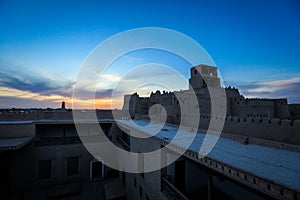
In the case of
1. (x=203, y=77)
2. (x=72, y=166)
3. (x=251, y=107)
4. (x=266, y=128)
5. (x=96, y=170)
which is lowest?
(x=96, y=170)

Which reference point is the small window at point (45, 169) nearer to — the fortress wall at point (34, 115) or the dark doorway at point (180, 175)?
the fortress wall at point (34, 115)

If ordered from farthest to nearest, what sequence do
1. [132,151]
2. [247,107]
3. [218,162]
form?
[247,107] < [132,151] < [218,162]

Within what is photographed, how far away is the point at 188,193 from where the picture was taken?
9.32 m

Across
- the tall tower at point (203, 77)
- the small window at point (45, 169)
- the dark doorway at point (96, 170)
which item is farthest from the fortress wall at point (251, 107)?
the small window at point (45, 169)

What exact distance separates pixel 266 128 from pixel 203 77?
985 inches

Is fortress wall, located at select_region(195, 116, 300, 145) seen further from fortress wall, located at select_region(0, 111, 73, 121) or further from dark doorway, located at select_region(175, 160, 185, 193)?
fortress wall, located at select_region(0, 111, 73, 121)

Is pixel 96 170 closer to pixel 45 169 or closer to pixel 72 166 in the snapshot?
pixel 72 166

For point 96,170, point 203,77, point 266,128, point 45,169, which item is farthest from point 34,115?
point 203,77

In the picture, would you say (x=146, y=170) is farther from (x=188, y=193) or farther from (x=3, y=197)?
(x=3, y=197)

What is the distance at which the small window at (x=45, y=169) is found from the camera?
14.8 m

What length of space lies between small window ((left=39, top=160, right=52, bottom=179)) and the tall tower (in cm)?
2556

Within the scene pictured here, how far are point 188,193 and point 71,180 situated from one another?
1216 centimetres

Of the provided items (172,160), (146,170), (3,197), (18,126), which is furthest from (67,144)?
(172,160)

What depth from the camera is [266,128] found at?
287 inches
